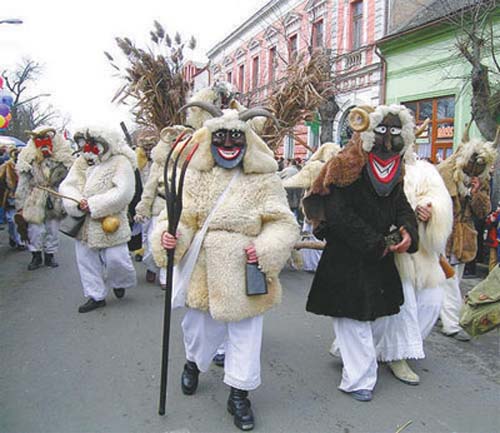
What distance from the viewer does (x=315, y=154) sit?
22.2ft

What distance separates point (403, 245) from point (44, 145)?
598cm

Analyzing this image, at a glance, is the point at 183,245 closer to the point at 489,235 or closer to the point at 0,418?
the point at 0,418

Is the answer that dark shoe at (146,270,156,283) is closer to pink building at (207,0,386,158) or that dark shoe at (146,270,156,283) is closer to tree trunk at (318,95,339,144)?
tree trunk at (318,95,339,144)

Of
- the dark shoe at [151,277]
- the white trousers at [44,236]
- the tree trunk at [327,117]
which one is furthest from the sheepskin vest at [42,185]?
the tree trunk at [327,117]

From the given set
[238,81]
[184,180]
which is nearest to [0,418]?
[184,180]

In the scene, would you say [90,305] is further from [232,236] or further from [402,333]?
[402,333]

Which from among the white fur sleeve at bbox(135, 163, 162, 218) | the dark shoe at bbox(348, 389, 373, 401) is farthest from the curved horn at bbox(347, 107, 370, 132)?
the white fur sleeve at bbox(135, 163, 162, 218)

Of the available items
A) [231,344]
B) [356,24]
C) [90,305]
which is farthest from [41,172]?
[356,24]

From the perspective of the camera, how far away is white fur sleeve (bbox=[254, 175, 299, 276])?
10.4 feet

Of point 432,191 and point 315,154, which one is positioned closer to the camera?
point 432,191

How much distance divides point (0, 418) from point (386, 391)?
265 cm

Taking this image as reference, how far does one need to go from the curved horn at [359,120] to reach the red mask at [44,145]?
5628 millimetres

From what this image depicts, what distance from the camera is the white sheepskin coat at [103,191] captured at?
17.9 ft

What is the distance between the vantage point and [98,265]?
564 cm
